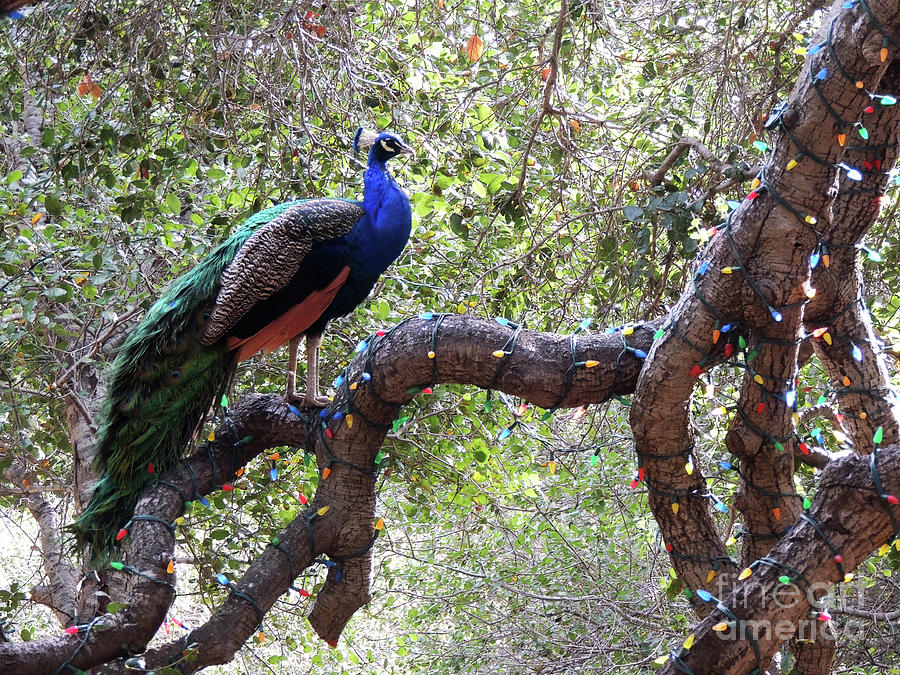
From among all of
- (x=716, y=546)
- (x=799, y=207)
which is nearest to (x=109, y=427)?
(x=716, y=546)

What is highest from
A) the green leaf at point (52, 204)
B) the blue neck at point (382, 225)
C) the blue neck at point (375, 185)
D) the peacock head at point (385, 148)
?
the peacock head at point (385, 148)

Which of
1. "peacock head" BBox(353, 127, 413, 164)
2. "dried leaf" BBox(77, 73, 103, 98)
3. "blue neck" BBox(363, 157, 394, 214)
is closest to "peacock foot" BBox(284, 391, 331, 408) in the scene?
"blue neck" BBox(363, 157, 394, 214)

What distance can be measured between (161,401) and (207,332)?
0.27 metres

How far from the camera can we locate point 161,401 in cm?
302

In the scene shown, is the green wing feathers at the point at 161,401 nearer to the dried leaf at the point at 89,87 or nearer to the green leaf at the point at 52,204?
the green leaf at the point at 52,204

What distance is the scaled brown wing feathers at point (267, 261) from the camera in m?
2.92

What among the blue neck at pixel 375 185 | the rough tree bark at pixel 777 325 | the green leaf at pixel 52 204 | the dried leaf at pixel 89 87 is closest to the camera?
the rough tree bark at pixel 777 325

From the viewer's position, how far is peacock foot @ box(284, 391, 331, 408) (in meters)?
3.12

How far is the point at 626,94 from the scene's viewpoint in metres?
5.18

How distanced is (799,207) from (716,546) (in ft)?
3.08

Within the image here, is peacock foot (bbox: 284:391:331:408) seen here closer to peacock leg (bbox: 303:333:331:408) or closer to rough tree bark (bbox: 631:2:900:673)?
peacock leg (bbox: 303:333:331:408)

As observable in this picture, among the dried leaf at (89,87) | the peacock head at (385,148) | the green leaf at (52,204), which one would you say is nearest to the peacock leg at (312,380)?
the peacock head at (385,148)

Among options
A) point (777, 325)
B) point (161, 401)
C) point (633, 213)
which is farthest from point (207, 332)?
point (777, 325)

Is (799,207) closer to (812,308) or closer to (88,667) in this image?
(812,308)
